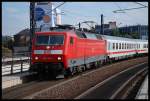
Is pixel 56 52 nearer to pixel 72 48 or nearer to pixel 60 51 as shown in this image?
pixel 60 51

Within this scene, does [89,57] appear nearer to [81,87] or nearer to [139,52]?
[81,87]

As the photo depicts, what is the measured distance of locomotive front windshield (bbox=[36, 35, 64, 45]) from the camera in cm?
2262

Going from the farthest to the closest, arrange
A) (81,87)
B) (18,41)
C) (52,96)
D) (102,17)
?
(18,41), (102,17), (81,87), (52,96)

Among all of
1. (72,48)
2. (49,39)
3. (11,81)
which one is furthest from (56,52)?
(11,81)

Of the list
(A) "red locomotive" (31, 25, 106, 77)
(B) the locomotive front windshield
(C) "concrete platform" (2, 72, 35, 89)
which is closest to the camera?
(C) "concrete platform" (2, 72, 35, 89)

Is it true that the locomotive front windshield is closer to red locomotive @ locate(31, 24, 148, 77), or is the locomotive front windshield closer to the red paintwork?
red locomotive @ locate(31, 24, 148, 77)

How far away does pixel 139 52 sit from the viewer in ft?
206

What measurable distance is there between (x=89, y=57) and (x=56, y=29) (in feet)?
18.1

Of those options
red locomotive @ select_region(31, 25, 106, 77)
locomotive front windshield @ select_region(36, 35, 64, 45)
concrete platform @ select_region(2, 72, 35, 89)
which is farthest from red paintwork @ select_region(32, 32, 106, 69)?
concrete platform @ select_region(2, 72, 35, 89)

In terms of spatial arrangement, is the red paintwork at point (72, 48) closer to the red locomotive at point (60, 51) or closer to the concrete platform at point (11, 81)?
the red locomotive at point (60, 51)

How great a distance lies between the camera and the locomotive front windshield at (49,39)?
22625 mm

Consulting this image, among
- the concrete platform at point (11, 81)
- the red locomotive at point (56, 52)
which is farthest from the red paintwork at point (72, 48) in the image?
the concrete platform at point (11, 81)

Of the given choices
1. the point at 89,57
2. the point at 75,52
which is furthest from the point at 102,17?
the point at 75,52

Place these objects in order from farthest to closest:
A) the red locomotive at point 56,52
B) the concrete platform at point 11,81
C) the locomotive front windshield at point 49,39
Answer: the locomotive front windshield at point 49,39
the red locomotive at point 56,52
the concrete platform at point 11,81
